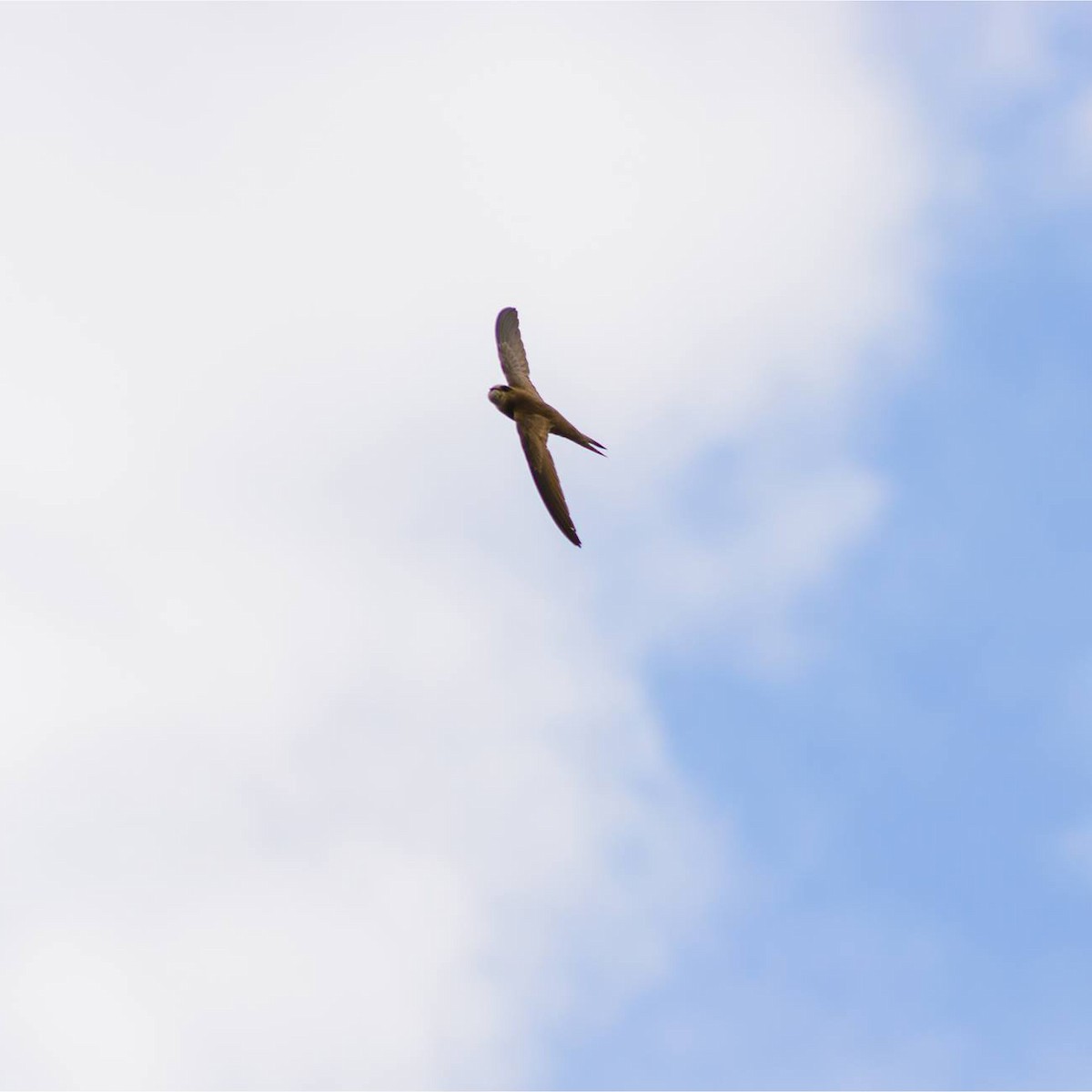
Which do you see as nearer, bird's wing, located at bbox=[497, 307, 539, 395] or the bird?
the bird

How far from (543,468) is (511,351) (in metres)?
4.02

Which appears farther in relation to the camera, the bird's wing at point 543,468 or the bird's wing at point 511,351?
the bird's wing at point 511,351

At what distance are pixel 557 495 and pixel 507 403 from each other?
2.55m

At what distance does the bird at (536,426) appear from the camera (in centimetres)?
2953

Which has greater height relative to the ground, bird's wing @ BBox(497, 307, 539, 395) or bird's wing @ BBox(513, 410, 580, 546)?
bird's wing @ BBox(497, 307, 539, 395)

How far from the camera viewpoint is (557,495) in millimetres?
29688

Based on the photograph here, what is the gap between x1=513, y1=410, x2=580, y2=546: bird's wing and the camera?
95.8ft

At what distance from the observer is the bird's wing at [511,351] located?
3244 cm

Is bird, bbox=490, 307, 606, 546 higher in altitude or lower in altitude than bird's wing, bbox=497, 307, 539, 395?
lower

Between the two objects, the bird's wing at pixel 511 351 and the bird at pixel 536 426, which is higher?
the bird's wing at pixel 511 351

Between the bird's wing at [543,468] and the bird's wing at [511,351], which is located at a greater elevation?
the bird's wing at [511,351]

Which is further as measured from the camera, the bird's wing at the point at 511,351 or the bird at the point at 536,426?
the bird's wing at the point at 511,351

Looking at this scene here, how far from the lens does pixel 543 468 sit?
3005 centimetres

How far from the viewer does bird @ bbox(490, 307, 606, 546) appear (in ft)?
96.9
